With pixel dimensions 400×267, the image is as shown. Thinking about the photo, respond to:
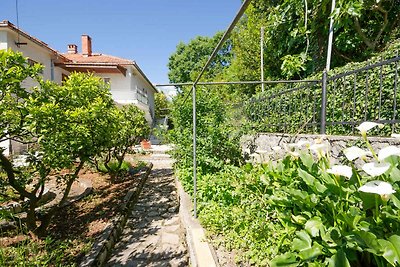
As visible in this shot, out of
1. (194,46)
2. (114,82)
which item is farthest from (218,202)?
(194,46)

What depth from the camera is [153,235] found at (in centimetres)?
401

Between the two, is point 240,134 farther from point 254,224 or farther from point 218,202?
point 254,224

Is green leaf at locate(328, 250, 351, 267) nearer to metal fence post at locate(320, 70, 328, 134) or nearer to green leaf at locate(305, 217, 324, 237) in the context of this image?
green leaf at locate(305, 217, 324, 237)

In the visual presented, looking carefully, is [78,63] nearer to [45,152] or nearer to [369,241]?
[45,152]

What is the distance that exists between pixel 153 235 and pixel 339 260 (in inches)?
129

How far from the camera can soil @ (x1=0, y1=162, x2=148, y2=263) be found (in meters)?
3.48

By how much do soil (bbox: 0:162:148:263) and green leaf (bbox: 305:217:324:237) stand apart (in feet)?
9.64

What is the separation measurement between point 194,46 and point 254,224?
106ft

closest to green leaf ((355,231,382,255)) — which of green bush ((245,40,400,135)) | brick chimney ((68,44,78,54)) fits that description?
green bush ((245,40,400,135))

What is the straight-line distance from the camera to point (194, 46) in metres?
32.0

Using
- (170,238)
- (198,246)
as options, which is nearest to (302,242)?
(198,246)

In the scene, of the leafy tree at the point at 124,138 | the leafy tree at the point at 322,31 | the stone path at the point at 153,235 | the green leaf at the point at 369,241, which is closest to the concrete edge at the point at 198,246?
the stone path at the point at 153,235

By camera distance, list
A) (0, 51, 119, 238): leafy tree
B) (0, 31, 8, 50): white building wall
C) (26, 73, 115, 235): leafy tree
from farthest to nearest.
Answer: (0, 31, 8, 50): white building wall < (26, 73, 115, 235): leafy tree < (0, 51, 119, 238): leafy tree

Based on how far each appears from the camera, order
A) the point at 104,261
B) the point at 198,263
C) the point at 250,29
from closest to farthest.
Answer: the point at 198,263, the point at 104,261, the point at 250,29
